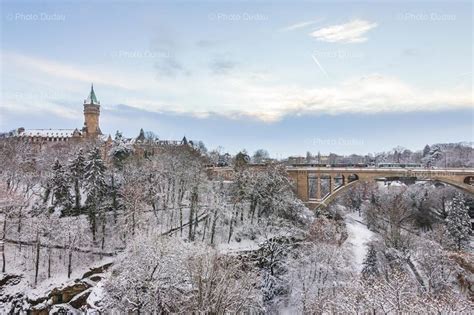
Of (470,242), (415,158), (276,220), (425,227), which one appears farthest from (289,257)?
(415,158)

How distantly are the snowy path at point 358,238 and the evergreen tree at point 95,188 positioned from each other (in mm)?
23740

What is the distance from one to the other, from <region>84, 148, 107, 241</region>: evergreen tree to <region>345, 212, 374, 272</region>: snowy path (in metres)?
23.7

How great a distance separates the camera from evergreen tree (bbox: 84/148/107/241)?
31578 millimetres

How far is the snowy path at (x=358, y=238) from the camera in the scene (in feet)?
113

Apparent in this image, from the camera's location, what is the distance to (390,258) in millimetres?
30844

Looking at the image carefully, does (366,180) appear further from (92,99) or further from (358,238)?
(92,99)

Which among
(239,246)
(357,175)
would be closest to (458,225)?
(357,175)

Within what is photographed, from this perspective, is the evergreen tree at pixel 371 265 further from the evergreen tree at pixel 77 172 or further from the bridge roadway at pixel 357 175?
the evergreen tree at pixel 77 172

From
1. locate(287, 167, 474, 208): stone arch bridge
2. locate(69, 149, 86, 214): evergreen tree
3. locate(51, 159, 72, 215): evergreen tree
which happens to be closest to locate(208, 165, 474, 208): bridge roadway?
locate(287, 167, 474, 208): stone arch bridge

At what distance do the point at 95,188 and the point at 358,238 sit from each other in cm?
2960

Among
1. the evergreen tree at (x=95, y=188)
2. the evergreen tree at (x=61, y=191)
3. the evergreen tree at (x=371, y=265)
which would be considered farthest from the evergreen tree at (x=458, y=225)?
the evergreen tree at (x=61, y=191)

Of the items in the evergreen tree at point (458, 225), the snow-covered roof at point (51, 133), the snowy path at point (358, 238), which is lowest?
the snowy path at point (358, 238)

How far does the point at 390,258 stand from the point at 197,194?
728 inches

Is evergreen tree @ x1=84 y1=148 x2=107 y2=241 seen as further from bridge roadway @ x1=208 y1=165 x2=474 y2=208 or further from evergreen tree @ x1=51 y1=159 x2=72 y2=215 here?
bridge roadway @ x1=208 y1=165 x2=474 y2=208
